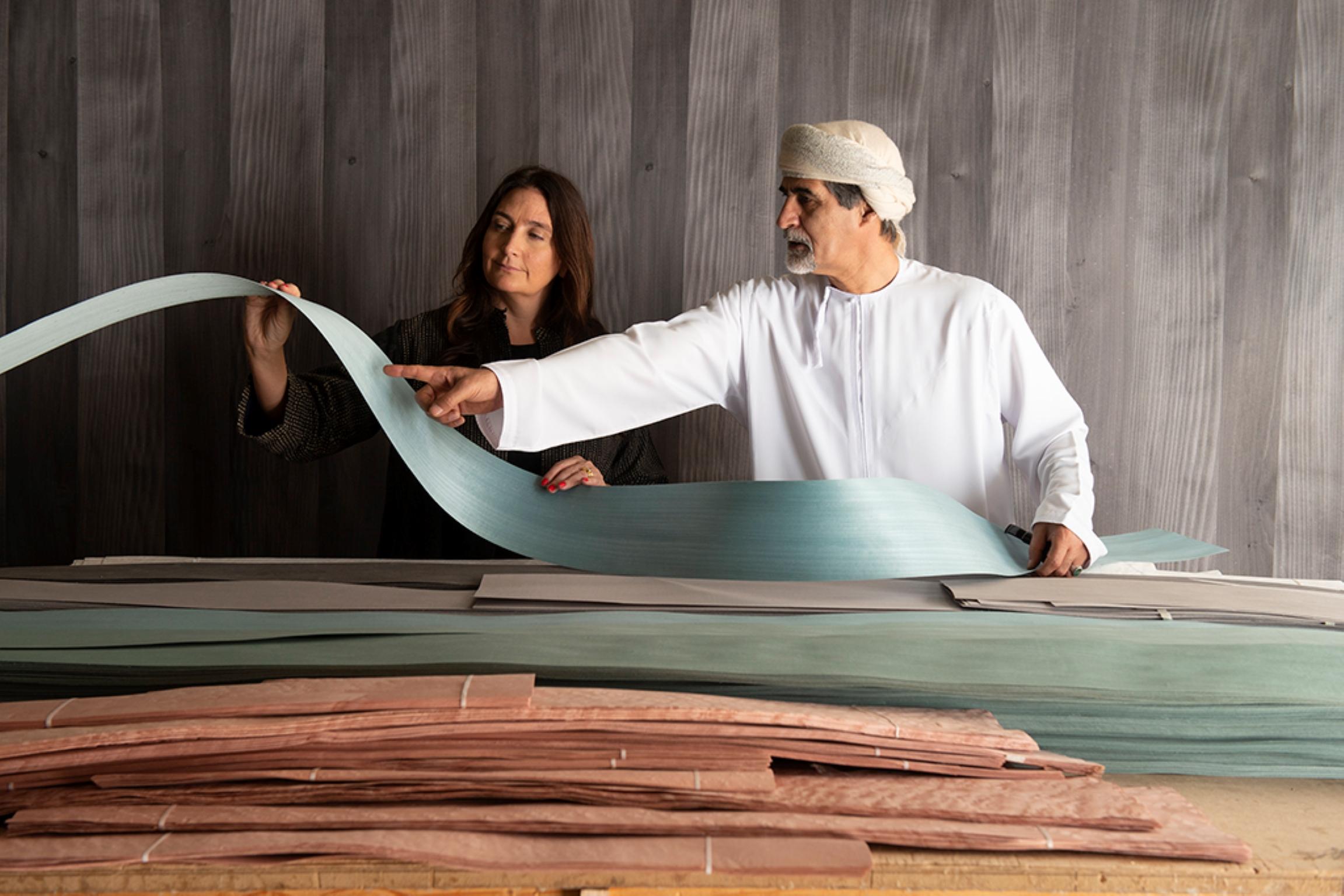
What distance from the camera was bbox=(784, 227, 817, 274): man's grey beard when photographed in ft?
6.22

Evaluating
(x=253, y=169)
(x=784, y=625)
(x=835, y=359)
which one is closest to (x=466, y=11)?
(x=253, y=169)

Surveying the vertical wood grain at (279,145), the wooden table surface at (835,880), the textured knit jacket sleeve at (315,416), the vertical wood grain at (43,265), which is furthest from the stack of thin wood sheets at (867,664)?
the vertical wood grain at (43,265)

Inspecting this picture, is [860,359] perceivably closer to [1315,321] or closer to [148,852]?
[1315,321]

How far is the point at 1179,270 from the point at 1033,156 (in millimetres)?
462

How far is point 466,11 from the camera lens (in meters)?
2.34

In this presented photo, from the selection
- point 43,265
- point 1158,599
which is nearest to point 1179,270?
point 1158,599

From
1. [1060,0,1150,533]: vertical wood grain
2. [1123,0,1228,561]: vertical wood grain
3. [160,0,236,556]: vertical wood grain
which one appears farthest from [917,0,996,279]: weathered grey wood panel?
[160,0,236,556]: vertical wood grain

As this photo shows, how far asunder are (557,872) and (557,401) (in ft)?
3.05

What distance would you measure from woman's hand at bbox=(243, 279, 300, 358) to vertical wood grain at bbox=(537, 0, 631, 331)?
870 mm

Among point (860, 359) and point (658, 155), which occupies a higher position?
point (658, 155)

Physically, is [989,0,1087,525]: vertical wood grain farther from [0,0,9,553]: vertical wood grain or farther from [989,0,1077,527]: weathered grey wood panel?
[0,0,9,553]: vertical wood grain

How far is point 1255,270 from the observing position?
2412 millimetres

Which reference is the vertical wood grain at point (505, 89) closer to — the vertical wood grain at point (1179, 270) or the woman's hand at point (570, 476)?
the woman's hand at point (570, 476)

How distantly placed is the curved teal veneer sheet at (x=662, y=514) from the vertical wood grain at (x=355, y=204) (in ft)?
3.33
